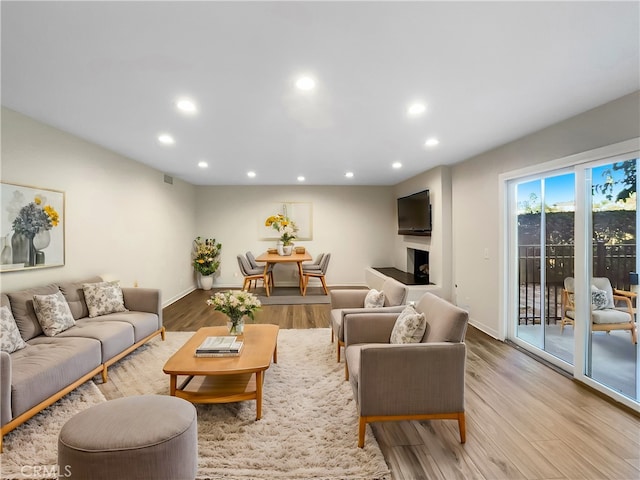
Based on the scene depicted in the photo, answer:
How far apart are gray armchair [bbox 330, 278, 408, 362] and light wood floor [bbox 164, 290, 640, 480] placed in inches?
37.4

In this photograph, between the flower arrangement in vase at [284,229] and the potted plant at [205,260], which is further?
the potted plant at [205,260]

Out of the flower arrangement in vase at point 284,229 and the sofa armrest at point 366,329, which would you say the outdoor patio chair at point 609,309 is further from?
the flower arrangement in vase at point 284,229

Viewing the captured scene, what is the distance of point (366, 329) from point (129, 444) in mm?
1849

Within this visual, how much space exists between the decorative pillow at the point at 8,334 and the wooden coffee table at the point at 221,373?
4.05 feet

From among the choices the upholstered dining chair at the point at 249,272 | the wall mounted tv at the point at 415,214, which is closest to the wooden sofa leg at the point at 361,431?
the wall mounted tv at the point at 415,214

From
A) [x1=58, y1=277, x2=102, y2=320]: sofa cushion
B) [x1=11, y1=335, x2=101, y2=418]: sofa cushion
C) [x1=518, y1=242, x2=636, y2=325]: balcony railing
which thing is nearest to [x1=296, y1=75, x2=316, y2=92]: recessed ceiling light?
[x1=11, y1=335, x2=101, y2=418]: sofa cushion

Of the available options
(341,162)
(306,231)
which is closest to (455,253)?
(341,162)

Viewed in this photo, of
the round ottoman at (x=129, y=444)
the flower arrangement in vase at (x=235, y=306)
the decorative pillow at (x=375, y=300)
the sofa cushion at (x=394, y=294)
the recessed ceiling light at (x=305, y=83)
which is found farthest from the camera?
the decorative pillow at (x=375, y=300)

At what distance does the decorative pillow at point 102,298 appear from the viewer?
351 cm

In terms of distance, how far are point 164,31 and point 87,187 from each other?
9.67 feet

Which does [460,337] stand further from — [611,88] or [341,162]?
[341,162]

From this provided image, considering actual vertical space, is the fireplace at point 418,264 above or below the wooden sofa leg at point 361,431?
above

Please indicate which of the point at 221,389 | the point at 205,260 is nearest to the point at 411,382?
the point at 221,389

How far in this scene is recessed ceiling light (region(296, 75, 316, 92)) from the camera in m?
2.29
